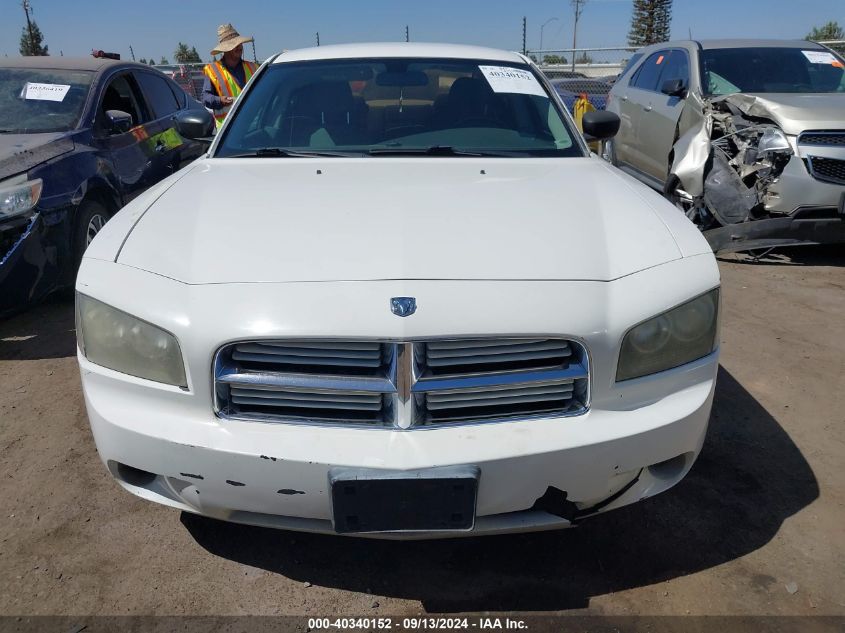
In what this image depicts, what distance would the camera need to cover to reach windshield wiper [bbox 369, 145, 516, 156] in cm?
296

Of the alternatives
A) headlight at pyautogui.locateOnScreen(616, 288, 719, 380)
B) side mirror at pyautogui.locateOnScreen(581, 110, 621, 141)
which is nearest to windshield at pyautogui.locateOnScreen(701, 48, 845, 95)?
side mirror at pyautogui.locateOnScreen(581, 110, 621, 141)

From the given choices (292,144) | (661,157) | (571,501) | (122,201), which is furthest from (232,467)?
(661,157)

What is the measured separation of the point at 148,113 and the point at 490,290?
16.1 feet

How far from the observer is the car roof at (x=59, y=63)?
17.1 ft

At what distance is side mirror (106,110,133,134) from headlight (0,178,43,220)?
108 cm

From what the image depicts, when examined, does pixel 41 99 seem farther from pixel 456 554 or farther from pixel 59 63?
pixel 456 554

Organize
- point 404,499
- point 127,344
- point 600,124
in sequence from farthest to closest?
point 600,124
point 127,344
point 404,499

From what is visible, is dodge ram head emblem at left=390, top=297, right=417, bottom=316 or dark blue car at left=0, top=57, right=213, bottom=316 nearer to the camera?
dodge ram head emblem at left=390, top=297, right=417, bottom=316

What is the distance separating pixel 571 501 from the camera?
1886mm

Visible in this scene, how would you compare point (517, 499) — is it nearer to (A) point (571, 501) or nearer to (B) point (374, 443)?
(A) point (571, 501)

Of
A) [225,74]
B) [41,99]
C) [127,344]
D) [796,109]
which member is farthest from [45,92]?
[796,109]

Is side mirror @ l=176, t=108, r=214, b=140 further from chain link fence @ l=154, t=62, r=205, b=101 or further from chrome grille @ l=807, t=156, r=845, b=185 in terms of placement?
chain link fence @ l=154, t=62, r=205, b=101

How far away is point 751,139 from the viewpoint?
5.55m

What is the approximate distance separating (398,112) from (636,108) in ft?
17.0
